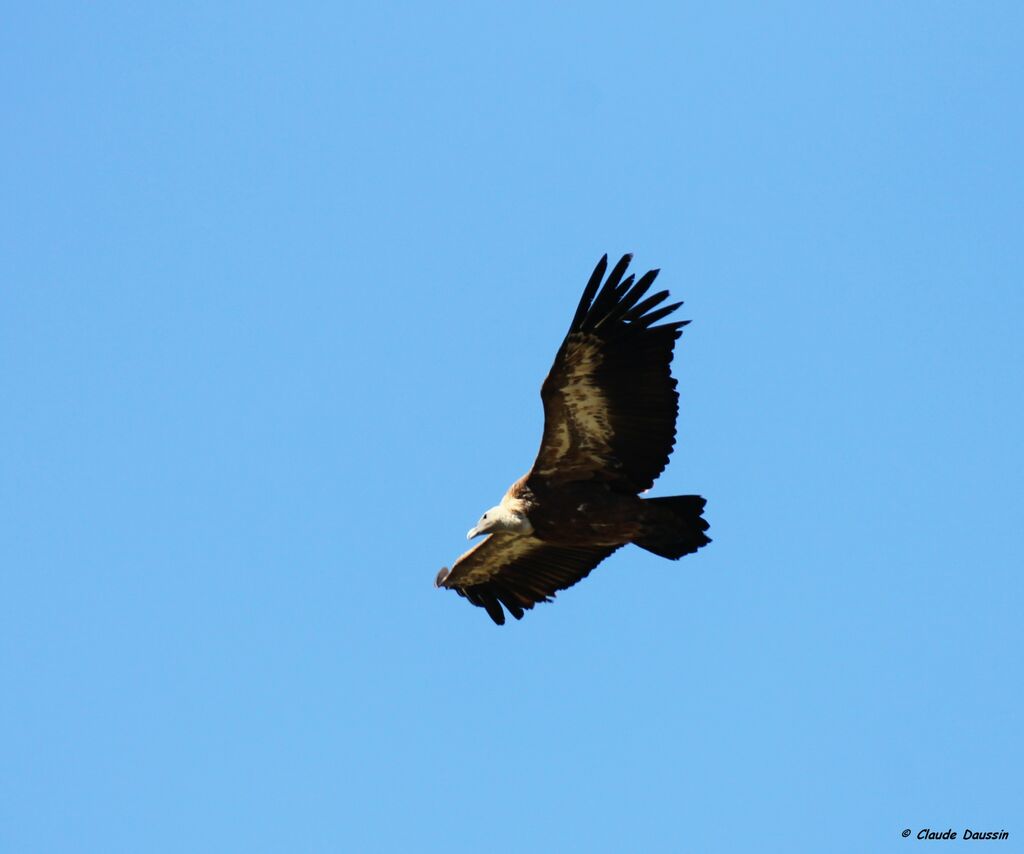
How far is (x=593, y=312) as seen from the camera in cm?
1294

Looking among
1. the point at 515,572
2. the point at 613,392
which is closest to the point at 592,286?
the point at 613,392

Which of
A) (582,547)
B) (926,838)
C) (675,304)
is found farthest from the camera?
(582,547)

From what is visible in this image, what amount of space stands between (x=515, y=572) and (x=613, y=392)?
2.89m

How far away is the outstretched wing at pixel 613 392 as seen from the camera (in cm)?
1291

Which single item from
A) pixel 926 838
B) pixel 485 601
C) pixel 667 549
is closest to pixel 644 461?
pixel 667 549

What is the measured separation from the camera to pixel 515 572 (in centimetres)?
1513

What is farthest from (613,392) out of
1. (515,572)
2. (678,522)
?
(515,572)

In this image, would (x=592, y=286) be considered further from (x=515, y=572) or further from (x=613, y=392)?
(x=515, y=572)

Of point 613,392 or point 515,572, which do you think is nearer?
point 613,392

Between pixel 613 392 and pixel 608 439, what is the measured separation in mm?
507

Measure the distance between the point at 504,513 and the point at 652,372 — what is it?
206 centimetres

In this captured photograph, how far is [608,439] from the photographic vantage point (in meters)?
13.4

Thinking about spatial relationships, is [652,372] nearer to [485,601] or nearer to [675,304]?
[675,304]

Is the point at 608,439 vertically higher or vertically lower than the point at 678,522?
higher
